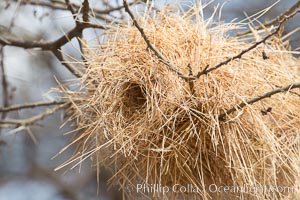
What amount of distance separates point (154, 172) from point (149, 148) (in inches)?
2.6

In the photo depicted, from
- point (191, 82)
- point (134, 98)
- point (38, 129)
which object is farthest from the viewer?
point (38, 129)

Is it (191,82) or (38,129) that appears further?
(38,129)

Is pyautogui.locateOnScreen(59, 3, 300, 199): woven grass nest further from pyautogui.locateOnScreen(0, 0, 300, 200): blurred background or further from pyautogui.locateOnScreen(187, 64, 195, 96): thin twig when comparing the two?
pyautogui.locateOnScreen(0, 0, 300, 200): blurred background

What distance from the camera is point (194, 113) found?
3.30 feet

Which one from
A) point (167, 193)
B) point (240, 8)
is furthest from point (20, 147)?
point (167, 193)

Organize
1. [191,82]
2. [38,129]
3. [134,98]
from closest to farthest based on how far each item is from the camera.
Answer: [191,82], [134,98], [38,129]

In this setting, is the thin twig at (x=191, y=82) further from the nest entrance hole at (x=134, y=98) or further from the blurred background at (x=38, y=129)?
the blurred background at (x=38, y=129)

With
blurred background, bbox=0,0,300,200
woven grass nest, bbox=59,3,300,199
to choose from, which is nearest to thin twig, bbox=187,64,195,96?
woven grass nest, bbox=59,3,300,199

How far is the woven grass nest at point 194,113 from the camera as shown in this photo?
3.28ft

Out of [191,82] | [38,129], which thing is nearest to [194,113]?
[191,82]

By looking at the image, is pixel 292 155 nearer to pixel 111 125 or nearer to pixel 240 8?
pixel 111 125

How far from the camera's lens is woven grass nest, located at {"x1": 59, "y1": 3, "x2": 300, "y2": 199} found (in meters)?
1.00

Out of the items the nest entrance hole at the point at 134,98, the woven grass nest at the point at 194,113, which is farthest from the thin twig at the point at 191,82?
the nest entrance hole at the point at 134,98

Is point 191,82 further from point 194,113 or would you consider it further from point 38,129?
point 38,129
